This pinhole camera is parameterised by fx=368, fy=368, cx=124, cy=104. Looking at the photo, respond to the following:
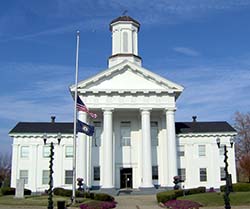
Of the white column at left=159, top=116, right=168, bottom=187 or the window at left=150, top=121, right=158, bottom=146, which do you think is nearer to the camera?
the white column at left=159, top=116, right=168, bottom=187

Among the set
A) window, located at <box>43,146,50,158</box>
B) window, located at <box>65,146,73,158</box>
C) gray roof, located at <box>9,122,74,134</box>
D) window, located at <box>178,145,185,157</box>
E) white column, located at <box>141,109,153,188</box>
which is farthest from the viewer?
gray roof, located at <box>9,122,74,134</box>

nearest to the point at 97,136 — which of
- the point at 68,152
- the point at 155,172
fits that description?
the point at 68,152

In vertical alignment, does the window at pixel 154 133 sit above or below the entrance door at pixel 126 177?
above

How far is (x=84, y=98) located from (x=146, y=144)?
9332 mm

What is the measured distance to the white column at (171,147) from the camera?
43.4 meters

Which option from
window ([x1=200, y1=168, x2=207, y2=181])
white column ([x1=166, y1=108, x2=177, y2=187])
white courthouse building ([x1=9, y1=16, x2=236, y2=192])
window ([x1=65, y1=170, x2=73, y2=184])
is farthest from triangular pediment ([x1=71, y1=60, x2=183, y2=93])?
window ([x1=65, y1=170, x2=73, y2=184])

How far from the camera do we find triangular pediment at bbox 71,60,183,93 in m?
45.0

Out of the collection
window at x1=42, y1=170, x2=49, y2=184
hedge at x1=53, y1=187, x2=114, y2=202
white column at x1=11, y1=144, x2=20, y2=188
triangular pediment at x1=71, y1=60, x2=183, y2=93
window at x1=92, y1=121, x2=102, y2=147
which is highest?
triangular pediment at x1=71, y1=60, x2=183, y2=93

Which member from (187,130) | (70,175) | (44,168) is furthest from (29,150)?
(187,130)

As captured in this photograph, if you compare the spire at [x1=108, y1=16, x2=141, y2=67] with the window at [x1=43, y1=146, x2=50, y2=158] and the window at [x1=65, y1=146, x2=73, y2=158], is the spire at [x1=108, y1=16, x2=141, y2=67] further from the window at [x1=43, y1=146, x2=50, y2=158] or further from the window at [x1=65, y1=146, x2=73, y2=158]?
the window at [x1=43, y1=146, x2=50, y2=158]

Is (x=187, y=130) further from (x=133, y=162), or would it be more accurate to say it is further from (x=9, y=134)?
(x=9, y=134)

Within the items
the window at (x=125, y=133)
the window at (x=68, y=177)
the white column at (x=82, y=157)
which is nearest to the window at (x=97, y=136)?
the window at (x=125, y=133)

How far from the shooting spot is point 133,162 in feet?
154

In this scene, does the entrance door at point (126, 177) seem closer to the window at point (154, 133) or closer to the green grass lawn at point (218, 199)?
the window at point (154, 133)
